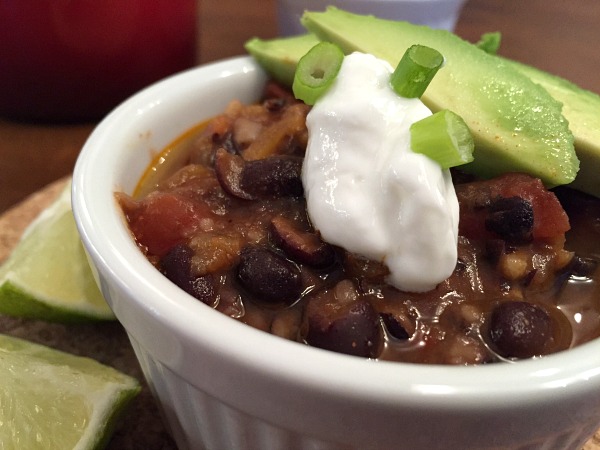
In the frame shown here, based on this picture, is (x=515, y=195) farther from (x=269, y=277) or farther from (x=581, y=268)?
(x=269, y=277)

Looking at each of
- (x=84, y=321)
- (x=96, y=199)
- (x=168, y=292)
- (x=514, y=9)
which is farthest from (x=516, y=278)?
(x=514, y=9)

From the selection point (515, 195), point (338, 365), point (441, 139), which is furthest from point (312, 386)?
point (515, 195)

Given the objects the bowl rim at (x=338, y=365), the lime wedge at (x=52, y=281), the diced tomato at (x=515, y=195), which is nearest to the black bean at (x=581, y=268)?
the diced tomato at (x=515, y=195)

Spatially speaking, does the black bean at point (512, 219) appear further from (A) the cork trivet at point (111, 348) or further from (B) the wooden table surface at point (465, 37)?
(B) the wooden table surface at point (465, 37)

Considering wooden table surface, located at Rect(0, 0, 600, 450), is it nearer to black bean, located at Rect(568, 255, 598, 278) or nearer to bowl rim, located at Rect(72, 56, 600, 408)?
bowl rim, located at Rect(72, 56, 600, 408)

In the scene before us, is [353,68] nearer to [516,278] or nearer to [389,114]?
[389,114]

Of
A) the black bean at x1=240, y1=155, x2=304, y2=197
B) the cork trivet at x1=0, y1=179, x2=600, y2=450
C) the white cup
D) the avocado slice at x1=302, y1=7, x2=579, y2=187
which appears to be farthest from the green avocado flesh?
the white cup
